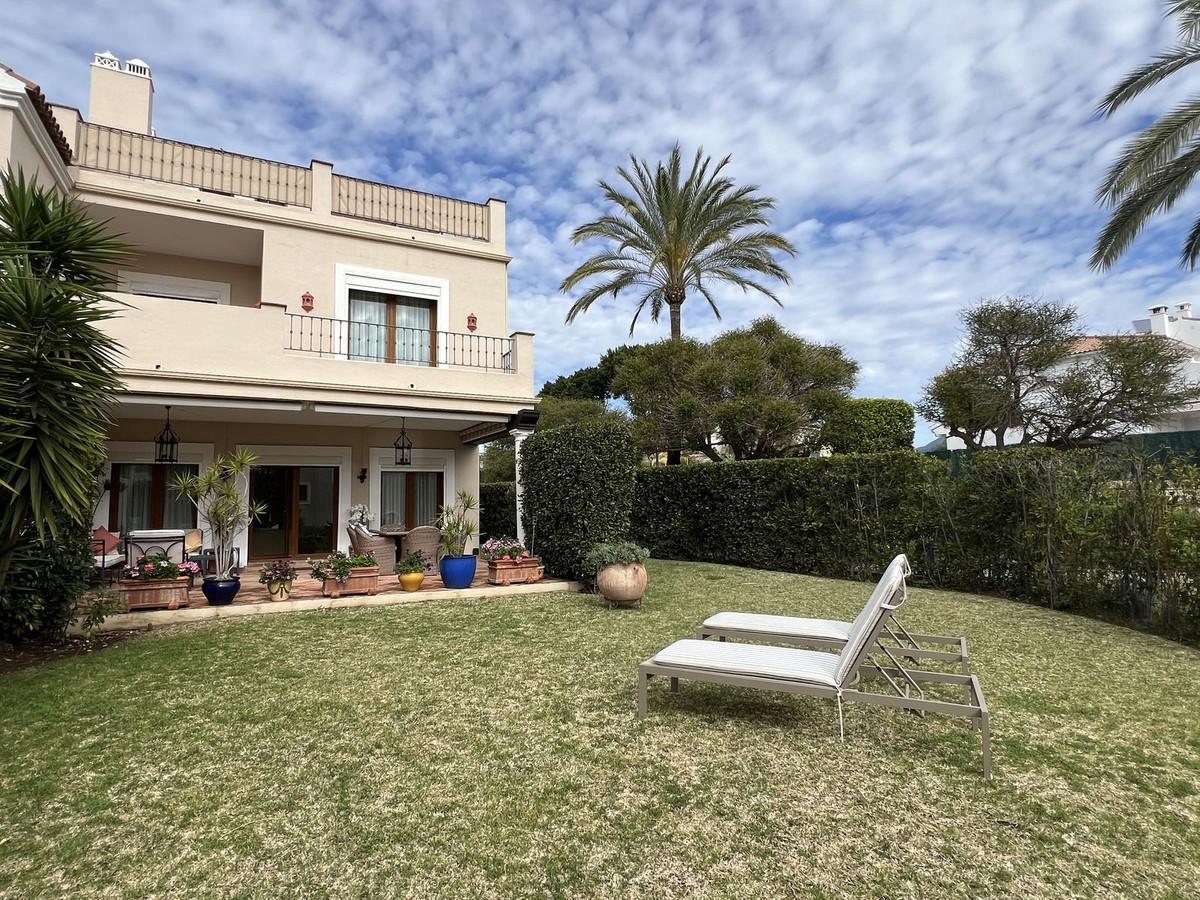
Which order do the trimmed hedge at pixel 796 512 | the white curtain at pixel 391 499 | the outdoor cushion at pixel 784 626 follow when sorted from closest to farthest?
the outdoor cushion at pixel 784 626
the trimmed hedge at pixel 796 512
the white curtain at pixel 391 499

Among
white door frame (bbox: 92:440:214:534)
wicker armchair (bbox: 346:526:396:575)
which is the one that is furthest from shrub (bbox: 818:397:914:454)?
white door frame (bbox: 92:440:214:534)

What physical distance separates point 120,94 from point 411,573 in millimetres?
12084

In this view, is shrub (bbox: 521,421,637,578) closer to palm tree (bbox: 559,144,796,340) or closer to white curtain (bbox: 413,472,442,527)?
white curtain (bbox: 413,472,442,527)

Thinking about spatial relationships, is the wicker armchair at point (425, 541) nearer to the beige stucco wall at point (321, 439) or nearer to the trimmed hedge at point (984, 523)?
the beige stucco wall at point (321, 439)

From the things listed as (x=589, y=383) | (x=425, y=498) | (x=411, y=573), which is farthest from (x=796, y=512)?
(x=589, y=383)

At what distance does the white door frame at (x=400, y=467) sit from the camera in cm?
1309

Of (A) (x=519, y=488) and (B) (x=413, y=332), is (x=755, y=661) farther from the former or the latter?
(B) (x=413, y=332)

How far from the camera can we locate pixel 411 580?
921cm

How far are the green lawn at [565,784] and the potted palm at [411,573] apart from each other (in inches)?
133

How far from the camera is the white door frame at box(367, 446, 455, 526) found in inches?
516

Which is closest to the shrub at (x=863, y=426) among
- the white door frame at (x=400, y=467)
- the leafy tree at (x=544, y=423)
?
the leafy tree at (x=544, y=423)

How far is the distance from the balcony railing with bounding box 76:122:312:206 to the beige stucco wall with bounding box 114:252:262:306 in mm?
1713

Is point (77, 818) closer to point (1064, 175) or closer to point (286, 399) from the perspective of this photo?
point (286, 399)

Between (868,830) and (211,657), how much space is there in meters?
5.99
